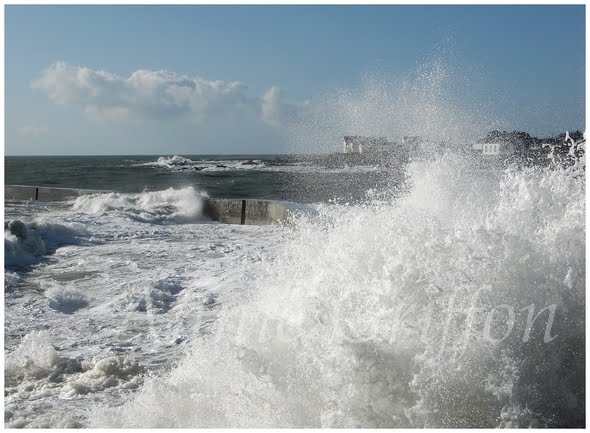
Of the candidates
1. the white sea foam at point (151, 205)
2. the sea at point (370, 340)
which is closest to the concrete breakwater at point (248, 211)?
the white sea foam at point (151, 205)

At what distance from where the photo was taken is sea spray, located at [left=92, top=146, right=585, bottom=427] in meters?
3.11

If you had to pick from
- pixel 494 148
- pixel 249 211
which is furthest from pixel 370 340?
pixel 494 148

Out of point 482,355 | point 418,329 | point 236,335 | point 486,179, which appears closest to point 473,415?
point 482,355

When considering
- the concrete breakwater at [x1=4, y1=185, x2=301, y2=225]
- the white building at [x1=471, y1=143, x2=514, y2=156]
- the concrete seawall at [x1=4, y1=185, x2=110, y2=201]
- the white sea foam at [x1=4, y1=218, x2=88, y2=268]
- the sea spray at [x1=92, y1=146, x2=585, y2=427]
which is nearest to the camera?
the sea spray at [x1=92, y1=146, x2=585, y2=427]

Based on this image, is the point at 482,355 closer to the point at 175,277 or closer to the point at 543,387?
the point at 543,387

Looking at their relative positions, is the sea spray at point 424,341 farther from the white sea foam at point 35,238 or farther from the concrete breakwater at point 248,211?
the concrete breakwater at point 248,211

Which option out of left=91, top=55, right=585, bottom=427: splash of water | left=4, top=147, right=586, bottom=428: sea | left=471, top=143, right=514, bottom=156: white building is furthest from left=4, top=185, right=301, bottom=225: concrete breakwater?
left=91, top=55, right=585, bottom=427: splash of water

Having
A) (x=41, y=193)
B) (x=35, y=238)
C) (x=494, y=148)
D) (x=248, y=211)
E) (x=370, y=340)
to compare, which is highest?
(x=494, y=148)

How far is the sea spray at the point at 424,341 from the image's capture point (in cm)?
311

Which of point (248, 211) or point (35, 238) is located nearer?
point (35, 238)

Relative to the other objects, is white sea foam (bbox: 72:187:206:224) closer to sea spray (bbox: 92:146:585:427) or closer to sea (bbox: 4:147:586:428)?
sea (bbox: 4:147:586:428)

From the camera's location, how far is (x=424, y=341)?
3256 mm

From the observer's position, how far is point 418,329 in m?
3.32

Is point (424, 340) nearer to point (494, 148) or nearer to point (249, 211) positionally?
point (249, 211)
